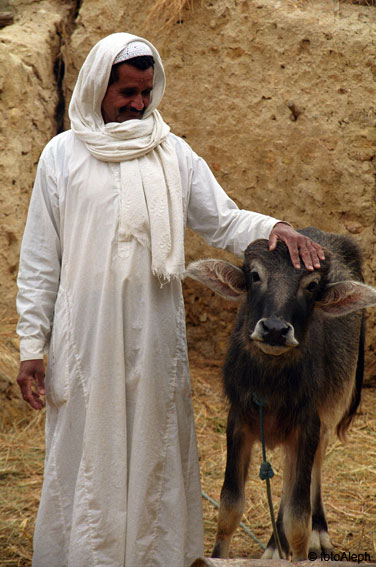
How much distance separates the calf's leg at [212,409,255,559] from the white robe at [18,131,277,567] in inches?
13.6

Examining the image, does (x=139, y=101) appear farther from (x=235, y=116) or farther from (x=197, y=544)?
(x=235, y=116)

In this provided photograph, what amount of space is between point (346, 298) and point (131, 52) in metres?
1.56

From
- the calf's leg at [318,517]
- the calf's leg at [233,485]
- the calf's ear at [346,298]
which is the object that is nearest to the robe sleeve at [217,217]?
the calf's ear at [346,298]

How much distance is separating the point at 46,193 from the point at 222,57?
11.6ft

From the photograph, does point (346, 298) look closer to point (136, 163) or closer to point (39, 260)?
point (136, 163)

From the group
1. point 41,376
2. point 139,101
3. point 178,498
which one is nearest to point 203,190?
point 139,101

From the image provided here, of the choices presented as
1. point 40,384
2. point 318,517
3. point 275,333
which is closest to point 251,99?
point 318,517

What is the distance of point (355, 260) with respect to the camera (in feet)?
16.9

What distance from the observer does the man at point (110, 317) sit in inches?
139

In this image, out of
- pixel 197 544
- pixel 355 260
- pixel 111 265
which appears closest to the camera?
pixel 111 265

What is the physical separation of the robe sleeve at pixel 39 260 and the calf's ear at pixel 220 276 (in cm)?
68

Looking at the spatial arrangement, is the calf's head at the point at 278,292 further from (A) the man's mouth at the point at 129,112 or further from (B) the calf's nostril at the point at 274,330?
(A) the man's mouth at the point at 129,112

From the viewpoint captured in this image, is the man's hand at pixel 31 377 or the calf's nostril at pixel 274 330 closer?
the calf's nostril at pixel 274 330

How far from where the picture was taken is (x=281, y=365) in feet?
12.7
